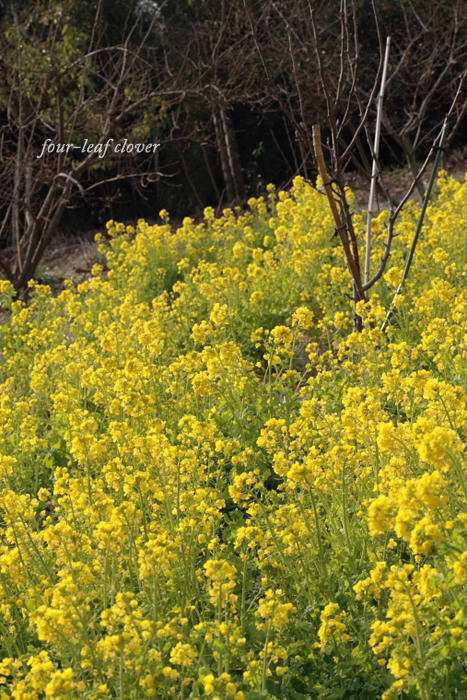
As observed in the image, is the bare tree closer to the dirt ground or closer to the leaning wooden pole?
the dirt ground

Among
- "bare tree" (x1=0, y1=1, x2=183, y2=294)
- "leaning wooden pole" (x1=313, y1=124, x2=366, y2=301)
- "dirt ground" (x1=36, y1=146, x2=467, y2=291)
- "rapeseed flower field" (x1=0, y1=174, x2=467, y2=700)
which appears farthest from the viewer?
"dirt ground" (x1=36, y1=146, x2=467, y2=291)

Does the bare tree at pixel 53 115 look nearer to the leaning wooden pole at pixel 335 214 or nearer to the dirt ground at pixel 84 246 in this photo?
the dirt ground at pixel 84 246

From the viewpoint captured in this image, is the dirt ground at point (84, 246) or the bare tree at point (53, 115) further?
the dirt ground at point (84, 246)

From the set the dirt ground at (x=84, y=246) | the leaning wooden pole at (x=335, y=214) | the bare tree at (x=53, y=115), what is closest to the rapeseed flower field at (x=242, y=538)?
the leaning wooden pole at (x=335, y=214)

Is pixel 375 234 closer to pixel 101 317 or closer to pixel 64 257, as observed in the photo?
pixel 101 317

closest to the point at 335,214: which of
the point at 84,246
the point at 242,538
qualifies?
the point at 242,538

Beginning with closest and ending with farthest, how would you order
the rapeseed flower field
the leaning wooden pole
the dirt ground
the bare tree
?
the rapeseed flower field < the leaning wooden pole < the bare tree < the dirt ground

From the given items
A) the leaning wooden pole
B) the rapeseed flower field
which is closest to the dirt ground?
the leaning wooden pole

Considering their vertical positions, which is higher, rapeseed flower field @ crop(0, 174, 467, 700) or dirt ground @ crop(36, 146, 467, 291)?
rapeseed flower field @ crop(0, 174, 467, 700)

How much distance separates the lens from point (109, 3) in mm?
13898

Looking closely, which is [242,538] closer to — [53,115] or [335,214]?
[335,214]

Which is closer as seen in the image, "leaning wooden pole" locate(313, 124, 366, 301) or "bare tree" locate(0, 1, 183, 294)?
"leaning wooden pole" locate(313, 124, 366, 301)

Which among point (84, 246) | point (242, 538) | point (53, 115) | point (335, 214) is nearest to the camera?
point (242, 538)

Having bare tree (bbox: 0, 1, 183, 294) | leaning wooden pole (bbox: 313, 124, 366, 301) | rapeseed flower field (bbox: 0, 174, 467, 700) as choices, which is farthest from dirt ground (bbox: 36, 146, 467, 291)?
rapeseed flower field (bbox: 0, 174, 467, 700)
